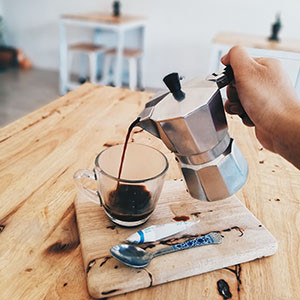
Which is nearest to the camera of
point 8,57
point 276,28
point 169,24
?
point 276,28

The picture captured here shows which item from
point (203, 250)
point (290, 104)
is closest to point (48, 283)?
point (203, 250)

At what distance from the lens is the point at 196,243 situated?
46 centimetres

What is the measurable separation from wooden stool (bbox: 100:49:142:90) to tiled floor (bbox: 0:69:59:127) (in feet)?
1.80

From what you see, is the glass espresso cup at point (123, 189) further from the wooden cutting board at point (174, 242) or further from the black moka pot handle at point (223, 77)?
the black moka pot handle at point (223, 77)

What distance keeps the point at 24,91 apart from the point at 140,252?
2984 mm

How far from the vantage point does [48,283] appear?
0.40 m

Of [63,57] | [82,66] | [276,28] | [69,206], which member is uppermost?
[276,28]

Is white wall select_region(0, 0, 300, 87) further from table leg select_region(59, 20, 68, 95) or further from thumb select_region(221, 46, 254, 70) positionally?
thumb select_region(221, 46, 254, 70)

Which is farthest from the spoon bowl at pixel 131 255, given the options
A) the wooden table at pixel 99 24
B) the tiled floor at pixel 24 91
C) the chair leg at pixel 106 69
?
the chair leg at pixel 106 69

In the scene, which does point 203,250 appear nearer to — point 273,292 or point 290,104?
point 273,292

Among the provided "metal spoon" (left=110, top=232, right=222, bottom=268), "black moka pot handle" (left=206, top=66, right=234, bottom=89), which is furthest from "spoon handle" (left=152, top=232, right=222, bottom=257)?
"black moka pot handle" (left=206, top=66, right=234, bottom=89)

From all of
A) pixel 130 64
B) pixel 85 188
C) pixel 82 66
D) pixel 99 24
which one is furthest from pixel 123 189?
pixel 82 66

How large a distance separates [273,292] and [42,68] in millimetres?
3930

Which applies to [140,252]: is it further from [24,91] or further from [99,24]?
[24,91]
